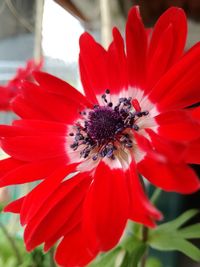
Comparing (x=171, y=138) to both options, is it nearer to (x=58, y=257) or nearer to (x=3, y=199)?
(x=58, y=257)

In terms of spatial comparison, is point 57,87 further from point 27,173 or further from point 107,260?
point 107,260

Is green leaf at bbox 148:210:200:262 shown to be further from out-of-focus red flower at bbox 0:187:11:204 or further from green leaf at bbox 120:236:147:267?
out-of-focus red flower at bbox 0:187:11:204

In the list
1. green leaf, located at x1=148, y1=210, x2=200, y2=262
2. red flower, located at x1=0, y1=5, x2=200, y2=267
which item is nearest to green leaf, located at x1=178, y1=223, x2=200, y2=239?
green leaf, located at x1=148, y1=210, x2=200, y2=262

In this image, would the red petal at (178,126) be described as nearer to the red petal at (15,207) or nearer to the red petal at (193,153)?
the red petal at (193,153)

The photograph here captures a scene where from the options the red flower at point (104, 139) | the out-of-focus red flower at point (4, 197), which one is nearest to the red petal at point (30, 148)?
the red flower at point (104, 139)

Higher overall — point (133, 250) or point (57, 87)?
point (57, 87)

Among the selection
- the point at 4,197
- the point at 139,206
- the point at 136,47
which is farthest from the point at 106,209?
the point at 4,197

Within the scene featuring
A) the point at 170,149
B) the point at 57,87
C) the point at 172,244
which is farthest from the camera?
the point at 172,244
